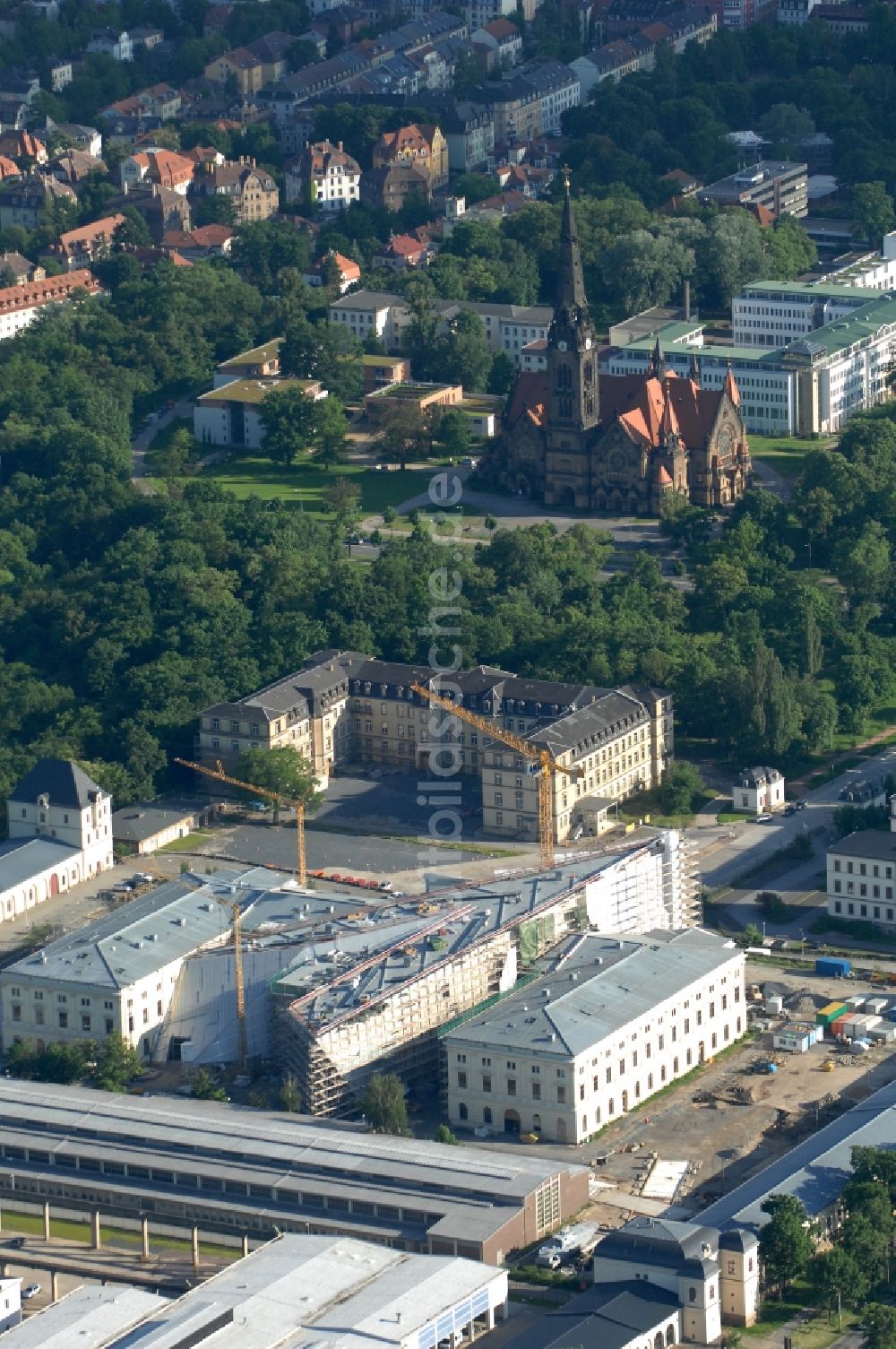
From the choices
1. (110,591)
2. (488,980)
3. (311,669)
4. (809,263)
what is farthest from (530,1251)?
(809,263)

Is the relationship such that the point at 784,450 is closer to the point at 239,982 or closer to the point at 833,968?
the point at 833,968

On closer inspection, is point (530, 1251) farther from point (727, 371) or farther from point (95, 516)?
point (727, 371)

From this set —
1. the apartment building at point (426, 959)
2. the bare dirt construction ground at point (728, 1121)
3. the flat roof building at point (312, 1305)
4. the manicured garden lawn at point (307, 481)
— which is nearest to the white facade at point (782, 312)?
the manicured garden lawn at point (307, 481)

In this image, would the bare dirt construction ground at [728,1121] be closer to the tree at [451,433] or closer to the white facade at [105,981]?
the white facade at [105,981]

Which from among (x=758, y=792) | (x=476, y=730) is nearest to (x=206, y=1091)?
(x=476, y=730)

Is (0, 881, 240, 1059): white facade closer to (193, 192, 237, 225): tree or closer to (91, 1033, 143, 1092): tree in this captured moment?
(91, 1033, 143, 1092): tree

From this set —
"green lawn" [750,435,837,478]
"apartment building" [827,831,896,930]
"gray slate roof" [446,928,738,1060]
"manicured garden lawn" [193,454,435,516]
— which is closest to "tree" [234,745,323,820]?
"gray slate roof" [446,928,738,1060]
